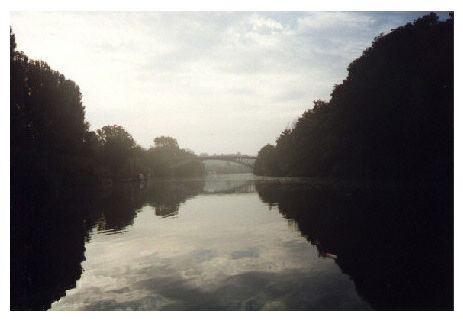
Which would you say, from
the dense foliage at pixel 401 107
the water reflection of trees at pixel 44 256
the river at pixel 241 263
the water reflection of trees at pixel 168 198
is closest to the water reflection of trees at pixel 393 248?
the river at pixel 241 263

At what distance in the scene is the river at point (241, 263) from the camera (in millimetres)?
6809

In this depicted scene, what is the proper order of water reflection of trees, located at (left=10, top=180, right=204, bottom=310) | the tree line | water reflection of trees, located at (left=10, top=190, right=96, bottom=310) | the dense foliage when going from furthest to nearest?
the dense foliage
the tree line
water reflection of trees, located at (left=10, top=180, right=204, bottom=310)
water reflection of trees, located at (left=10, top=190, right=96, bottom=310)

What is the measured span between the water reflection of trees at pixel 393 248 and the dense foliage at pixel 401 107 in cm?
1620

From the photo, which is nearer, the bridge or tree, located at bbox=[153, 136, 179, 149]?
the bridge

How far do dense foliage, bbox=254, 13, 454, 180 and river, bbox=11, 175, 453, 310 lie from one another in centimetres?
1999

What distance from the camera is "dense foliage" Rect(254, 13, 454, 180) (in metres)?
32.1

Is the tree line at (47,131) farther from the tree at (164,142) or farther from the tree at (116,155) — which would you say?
the tree at (164,142)

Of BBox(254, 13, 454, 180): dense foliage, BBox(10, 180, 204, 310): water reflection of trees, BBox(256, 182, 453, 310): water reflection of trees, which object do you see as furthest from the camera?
BBox(254, 13, 454, 180): dense foliage

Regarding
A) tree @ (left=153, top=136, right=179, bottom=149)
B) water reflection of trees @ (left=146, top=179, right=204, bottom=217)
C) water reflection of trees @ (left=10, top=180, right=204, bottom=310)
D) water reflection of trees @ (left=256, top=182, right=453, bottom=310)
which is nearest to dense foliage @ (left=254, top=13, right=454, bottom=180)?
water reflection of trees @ (left=256, top=182, right=453, bottom=310)

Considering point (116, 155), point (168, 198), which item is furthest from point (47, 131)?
point (116, 155)

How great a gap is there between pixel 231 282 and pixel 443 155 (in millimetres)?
32173

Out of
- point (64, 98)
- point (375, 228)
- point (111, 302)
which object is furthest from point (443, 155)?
point (64, 98)

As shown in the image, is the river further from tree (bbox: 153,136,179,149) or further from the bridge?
tree (bbox: 153,136,179,149)

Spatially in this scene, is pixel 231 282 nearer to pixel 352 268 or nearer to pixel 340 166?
pixel 352 268
